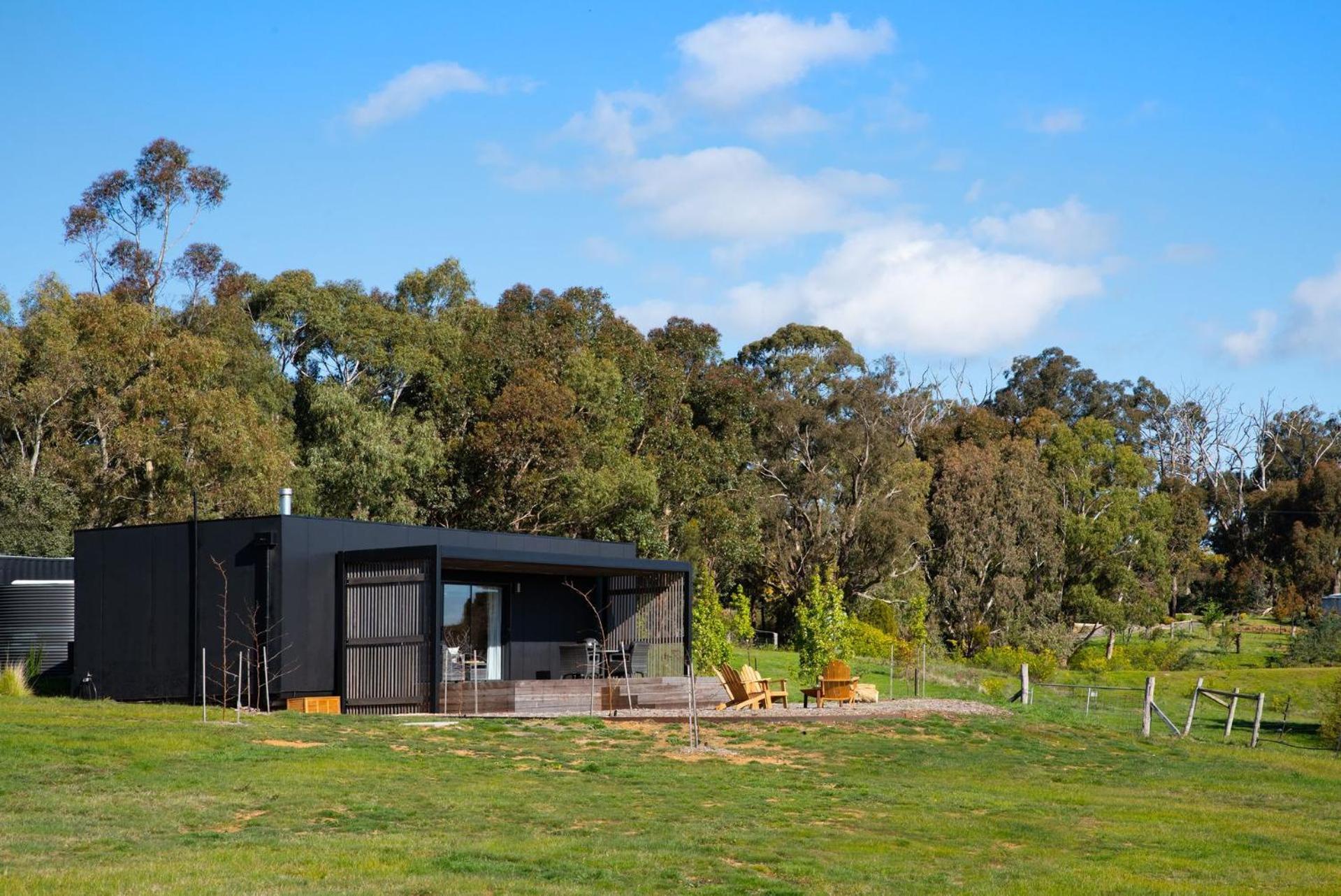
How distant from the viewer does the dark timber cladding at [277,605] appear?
19406 millimetres

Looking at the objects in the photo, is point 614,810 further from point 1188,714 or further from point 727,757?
point 1188,714

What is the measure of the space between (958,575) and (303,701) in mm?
32680

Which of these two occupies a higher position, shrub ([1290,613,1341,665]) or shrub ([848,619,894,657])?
shrub ([848,619,894,657])

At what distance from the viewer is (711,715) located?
19.0 metres

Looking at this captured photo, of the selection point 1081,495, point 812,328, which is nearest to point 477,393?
point 812,328

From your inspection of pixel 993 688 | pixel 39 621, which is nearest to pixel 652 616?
pixel 993 688

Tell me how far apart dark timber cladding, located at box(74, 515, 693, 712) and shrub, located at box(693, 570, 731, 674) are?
6.18m

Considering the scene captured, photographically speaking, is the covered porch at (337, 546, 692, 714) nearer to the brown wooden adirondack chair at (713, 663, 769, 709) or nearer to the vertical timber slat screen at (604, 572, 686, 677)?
the vertical timber slat screen at (604, 572, 686, 677)

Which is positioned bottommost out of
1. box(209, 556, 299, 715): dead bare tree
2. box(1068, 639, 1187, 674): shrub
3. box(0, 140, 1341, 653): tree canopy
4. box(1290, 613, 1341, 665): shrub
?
box(1068, 639, 1187, 674): shrub

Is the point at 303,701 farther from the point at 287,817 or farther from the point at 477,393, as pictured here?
the point at 477,393

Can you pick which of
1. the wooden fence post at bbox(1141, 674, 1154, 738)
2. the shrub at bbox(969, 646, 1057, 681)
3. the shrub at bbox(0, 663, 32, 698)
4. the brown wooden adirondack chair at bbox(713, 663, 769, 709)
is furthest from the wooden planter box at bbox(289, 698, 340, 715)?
the shrub at bbox(969, 646, 1057, 681)

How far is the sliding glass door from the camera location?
74.5ft

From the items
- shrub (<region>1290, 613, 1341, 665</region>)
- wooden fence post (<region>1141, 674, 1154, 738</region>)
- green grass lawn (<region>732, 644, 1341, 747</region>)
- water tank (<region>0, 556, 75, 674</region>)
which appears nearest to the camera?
wooden fence post (<region>1141, 674, 1154, 738</region>)

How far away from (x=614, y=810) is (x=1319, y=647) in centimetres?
3861
